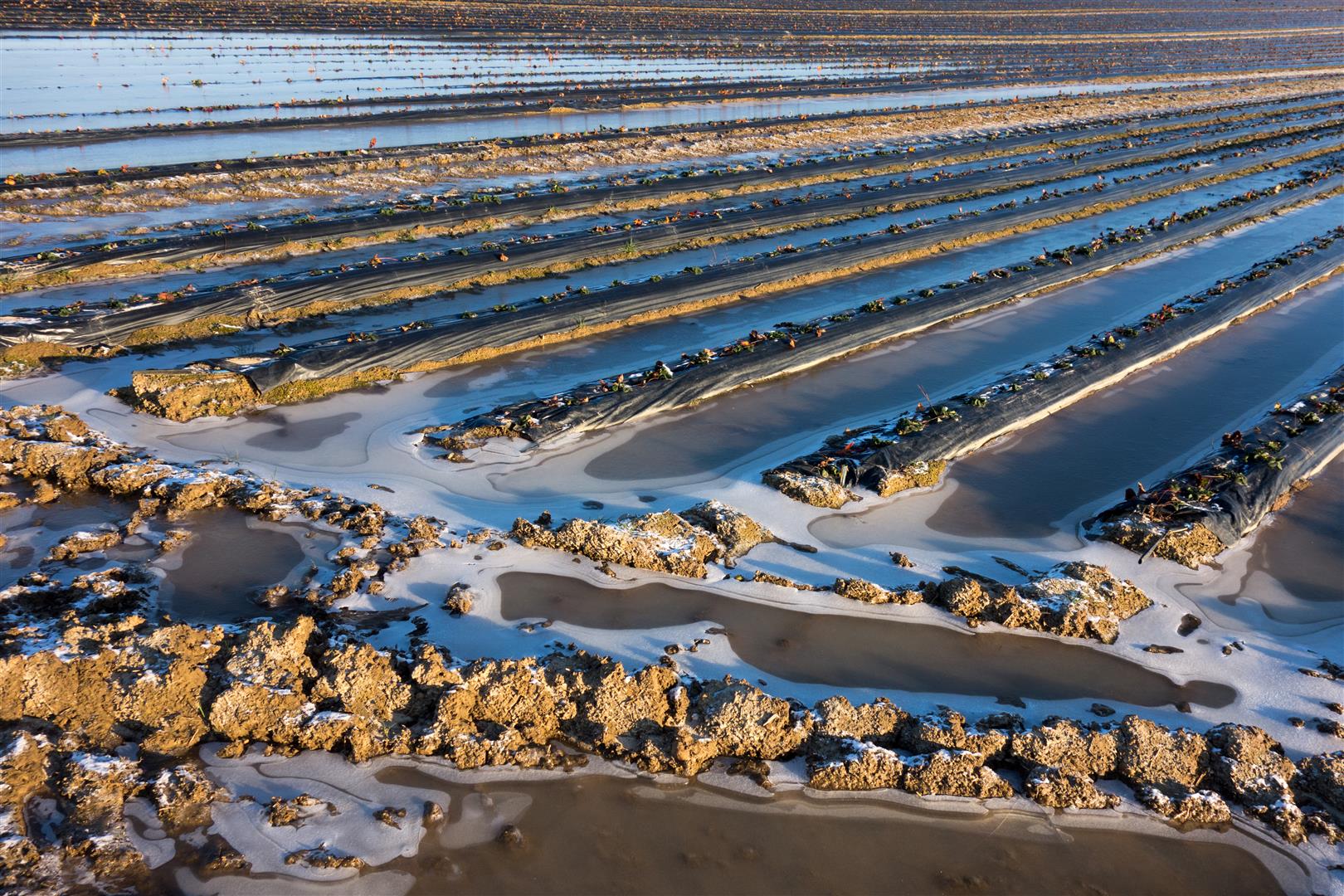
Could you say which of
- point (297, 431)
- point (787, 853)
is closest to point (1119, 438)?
point (787, 853)

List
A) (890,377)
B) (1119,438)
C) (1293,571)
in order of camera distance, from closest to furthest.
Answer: (1293,571), (1119,438), (890,377)

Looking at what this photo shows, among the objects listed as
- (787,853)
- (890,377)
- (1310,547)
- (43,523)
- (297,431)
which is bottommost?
(787,853)

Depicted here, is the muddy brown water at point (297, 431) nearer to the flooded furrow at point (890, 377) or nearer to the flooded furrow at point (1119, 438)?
the flooded furrow at point (890, 377)

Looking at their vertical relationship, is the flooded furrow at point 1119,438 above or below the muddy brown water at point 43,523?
above

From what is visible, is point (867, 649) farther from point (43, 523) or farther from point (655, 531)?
point (43, 523)

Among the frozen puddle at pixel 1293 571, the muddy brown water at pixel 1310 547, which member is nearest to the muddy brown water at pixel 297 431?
the frozen puddle at pixel 1293 571

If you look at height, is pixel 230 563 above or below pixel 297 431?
below

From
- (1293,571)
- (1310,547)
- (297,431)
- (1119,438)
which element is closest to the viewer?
(1293,571)

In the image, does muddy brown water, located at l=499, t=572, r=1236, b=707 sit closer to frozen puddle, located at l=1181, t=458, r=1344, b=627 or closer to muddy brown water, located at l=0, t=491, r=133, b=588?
frozen puddle, located at l=1181, t=458, r=1344, b=627
